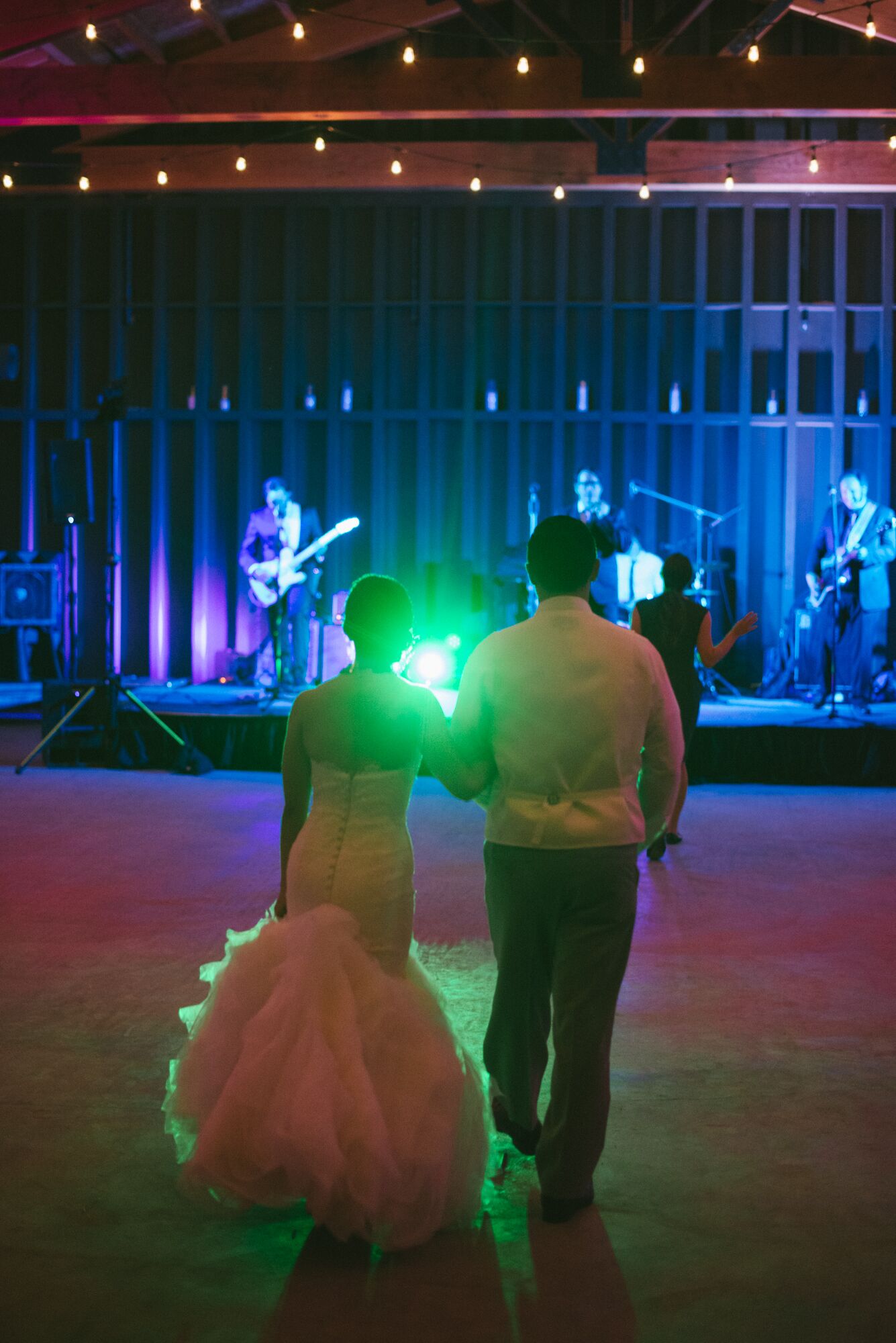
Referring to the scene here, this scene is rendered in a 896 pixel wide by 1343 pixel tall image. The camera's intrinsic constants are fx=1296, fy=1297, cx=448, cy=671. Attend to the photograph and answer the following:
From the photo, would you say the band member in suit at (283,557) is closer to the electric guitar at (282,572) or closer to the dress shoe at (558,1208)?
the electric guitar at (282,572)

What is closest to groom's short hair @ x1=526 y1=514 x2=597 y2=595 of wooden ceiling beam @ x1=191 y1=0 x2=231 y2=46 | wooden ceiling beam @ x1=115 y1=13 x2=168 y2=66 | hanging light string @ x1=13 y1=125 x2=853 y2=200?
wooden ceiling beam @ x1=115 y1=13 x2=168 y2=66

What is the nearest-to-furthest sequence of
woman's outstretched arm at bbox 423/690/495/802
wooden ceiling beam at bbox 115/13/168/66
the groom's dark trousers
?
the groom's dark trousers → woman's outstretched arm at bbox 423/690/495/802 → wooden ceiling beam at bbox 115/13/168/66

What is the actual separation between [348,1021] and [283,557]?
335 inches

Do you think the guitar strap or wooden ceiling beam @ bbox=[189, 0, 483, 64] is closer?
the guitar strap

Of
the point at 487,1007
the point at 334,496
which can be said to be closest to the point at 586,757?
the point at 487,1007

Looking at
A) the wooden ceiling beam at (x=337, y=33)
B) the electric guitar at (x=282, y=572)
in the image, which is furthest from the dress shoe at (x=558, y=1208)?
the wooden ceiling beam at (x=337, y=33)

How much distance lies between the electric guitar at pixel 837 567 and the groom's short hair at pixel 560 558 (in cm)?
786

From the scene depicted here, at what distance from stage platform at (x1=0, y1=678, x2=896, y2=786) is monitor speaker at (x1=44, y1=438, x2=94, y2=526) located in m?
1.46

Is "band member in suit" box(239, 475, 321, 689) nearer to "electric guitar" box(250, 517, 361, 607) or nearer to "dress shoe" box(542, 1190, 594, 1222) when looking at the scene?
"electric guitar" box(250, 517, 361, 607)

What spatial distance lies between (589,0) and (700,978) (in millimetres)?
11378

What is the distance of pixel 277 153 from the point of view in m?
12.3

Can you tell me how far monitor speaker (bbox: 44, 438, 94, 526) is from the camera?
8.91m

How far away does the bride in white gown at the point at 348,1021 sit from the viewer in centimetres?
241

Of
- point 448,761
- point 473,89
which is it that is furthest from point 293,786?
point 473,89
